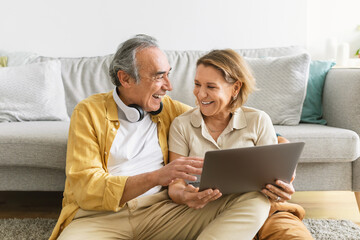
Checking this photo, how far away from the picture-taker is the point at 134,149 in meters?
1.64

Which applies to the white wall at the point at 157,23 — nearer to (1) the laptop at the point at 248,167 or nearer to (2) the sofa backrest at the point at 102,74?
(2) the sofa backrest at the point at 102,74

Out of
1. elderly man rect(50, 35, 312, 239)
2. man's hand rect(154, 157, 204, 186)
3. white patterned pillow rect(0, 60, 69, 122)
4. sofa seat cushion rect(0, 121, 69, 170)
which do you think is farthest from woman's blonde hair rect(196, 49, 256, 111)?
white patterned pillow rect(0, 60, 69, 122)

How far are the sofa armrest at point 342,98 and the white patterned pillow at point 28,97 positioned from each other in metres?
1.59

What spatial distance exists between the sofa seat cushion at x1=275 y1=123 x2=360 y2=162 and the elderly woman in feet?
1.57

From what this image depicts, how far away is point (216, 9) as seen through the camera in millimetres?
3201

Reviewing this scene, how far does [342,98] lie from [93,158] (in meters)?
1.45

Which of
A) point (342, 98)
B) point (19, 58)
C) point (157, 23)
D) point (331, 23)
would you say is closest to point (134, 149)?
point (342, 98)

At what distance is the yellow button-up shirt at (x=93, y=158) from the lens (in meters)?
1.44

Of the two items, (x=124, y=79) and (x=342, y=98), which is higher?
(x=124, y=79)

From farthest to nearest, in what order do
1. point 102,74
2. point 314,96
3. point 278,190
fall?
point 102,74 → point 314,96 → point 278,190

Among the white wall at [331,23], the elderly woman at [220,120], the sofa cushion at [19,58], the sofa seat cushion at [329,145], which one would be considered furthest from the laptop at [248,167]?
the white wall at [331,23]

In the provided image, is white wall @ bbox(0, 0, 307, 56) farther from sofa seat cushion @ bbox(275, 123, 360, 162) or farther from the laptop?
the laptop

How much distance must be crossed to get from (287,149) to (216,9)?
2135 mm

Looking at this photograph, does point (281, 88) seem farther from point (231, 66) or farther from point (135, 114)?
point (135, 114)
